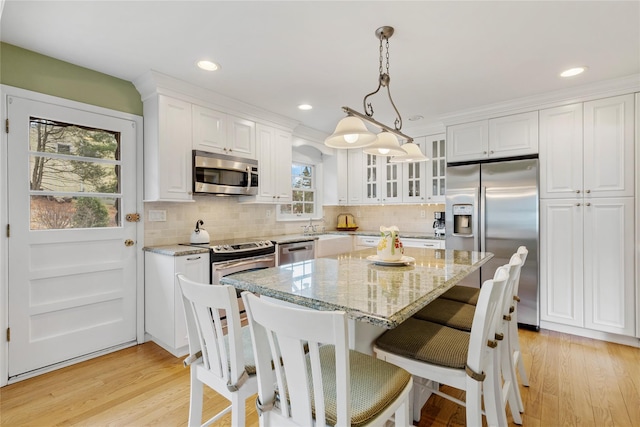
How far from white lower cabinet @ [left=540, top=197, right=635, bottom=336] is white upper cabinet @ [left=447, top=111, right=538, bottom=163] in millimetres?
628

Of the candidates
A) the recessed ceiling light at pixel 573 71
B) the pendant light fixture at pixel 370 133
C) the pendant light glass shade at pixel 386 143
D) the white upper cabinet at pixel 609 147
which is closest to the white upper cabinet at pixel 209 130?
the pendant light fixture at pixel 370 133

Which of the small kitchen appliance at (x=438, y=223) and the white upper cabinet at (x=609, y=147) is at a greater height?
the white upper cabinet at (x=609, y=147)

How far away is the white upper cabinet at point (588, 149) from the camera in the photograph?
2.79 m

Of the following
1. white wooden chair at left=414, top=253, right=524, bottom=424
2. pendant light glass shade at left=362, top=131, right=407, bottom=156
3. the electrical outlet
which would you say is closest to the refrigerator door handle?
white wooden chair at left=414, top=253, right=524, bottom=424

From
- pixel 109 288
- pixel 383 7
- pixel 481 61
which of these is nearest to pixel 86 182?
pixel 109 288

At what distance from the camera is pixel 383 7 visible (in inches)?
70.3

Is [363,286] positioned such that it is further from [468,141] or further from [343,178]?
[343,178]

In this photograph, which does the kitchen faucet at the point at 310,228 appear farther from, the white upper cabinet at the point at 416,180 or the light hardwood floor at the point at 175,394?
the light hardwood floor at the point at 175,394

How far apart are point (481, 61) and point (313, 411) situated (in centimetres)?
262

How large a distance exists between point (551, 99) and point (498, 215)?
1.23 m

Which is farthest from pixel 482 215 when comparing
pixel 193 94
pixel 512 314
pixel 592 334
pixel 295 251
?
pixel 193 94

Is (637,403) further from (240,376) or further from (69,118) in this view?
(69,118)

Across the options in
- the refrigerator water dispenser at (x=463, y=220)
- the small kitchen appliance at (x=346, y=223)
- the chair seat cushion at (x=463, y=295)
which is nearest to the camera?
the chair seat cushion at (x=463, y=295)

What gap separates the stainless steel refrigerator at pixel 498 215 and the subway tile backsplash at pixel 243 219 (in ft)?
2.77
